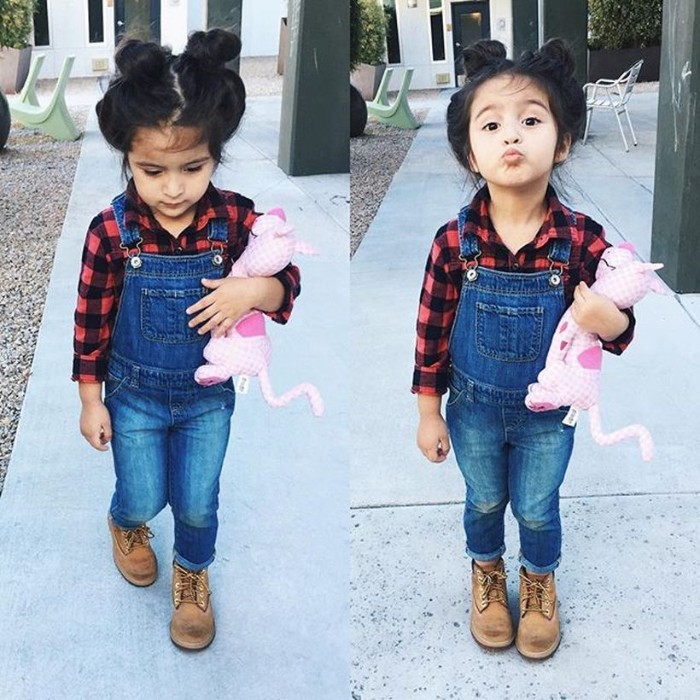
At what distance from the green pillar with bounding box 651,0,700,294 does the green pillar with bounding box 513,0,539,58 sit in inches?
282

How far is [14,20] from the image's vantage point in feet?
43.2

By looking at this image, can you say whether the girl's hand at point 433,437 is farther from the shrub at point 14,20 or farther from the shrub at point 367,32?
the shrub at point 14,20

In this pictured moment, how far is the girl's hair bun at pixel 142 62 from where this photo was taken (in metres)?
2.21

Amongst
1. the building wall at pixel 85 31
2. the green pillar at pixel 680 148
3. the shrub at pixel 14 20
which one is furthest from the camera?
the building wall at pixel 85 31

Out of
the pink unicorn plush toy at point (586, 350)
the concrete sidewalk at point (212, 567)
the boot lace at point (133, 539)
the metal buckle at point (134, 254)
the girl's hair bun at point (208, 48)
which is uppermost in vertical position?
the girl's hair bun at point (208, 48)

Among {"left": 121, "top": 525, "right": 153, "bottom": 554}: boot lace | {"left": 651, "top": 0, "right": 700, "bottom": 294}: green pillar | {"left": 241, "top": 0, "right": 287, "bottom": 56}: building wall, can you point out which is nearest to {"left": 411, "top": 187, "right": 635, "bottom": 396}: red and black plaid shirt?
{"left": 121, "top": 525, "right": 153, "bottom": 554}: boot lace

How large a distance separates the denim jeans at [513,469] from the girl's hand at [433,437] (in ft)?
0.11

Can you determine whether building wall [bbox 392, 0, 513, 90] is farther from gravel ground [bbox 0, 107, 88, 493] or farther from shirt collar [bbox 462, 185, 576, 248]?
shirt collar [bbox 462, 185, 576, 248]

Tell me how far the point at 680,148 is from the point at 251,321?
325 centimetres

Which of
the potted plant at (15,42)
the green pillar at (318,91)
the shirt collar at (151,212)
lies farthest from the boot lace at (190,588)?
the potted plant at (15,42)

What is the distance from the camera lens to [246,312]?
7.54 ft

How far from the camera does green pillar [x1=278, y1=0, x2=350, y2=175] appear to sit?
770cm

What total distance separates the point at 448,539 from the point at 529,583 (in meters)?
0.45

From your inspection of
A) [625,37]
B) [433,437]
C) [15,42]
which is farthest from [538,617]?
[625,37]
